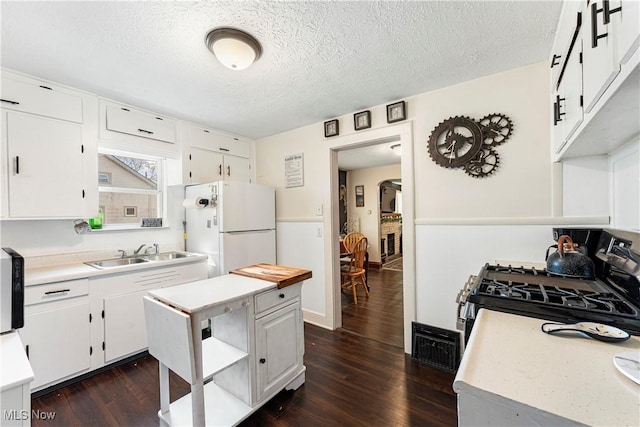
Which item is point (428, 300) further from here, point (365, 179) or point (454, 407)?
point (365, 179)

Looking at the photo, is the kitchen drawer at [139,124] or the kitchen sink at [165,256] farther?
the kitchen sink at [165,256]

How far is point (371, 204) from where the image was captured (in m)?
6.28

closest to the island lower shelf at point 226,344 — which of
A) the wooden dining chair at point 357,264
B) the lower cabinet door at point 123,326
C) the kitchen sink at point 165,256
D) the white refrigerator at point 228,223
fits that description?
the lower cabinet door at point 123,326

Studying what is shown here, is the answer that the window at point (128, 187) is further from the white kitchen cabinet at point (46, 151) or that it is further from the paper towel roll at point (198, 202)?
the paper towel roll at point (198, 202)

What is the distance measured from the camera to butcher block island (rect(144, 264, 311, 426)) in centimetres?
131

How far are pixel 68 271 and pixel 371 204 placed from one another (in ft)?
17.5

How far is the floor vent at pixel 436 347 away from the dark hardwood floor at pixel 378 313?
30 centimetres

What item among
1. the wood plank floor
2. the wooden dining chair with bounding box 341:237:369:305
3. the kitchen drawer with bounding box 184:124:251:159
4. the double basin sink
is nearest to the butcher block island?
the wood plank floor

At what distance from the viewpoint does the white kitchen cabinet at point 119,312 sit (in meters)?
2.09

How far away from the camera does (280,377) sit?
1.75 metres

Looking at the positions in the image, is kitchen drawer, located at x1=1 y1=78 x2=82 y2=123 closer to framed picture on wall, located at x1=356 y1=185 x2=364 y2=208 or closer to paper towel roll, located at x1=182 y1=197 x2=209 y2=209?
paper towel roll, located at x1=182 y1=197 x2=209 y2=209

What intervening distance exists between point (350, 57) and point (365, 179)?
465cm

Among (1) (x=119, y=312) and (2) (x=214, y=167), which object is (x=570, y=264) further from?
(2) (x=214, y=167)

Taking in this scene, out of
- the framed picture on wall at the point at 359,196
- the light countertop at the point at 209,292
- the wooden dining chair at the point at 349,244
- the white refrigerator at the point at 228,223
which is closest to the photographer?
the light countertop at the point at 209,292
